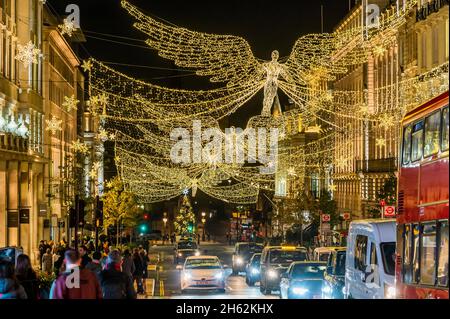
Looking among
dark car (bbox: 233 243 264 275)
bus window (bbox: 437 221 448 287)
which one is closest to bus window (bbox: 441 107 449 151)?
bus window (bbox: 437 221 448 287)

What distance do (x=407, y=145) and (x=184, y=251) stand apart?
46.2m

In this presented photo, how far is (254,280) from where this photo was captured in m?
46.3

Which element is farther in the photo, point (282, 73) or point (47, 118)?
point (47, 118)

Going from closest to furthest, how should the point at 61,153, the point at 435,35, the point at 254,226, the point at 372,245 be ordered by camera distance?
the point at 372,245
the point at 435,35
the point at 61,153
the point at 254,226

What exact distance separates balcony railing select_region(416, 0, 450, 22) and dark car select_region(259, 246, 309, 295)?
2016cm

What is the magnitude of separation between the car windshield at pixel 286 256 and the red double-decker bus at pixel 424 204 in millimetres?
20365

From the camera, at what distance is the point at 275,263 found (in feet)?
128

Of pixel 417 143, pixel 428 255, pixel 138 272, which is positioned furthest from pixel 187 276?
pixel 428 255

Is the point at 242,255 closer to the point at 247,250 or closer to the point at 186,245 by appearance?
the point at 247,250

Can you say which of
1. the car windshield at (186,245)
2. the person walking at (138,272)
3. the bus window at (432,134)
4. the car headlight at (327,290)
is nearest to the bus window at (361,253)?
the car headlight at (327,290)

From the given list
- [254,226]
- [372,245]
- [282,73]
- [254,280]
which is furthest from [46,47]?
[254,226]

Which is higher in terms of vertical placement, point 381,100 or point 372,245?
point 381,100

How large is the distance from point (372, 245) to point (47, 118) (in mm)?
48957
